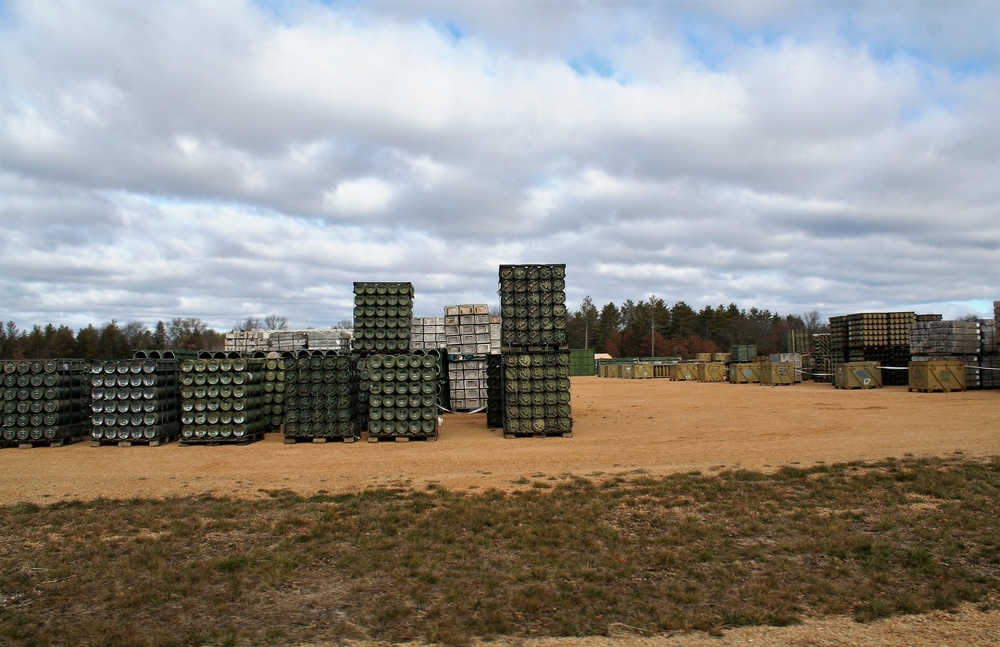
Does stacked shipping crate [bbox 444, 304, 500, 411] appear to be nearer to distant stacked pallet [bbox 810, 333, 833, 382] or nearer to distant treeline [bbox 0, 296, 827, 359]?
distant stacked pallet [bbox 810, 333, 833, 382]

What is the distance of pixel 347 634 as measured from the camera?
5.56 meters

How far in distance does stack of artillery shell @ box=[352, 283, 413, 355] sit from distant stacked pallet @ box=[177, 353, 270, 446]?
318 centimetres

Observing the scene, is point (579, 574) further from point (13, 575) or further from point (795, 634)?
point (13, 575)

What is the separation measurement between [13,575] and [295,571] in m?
2.73

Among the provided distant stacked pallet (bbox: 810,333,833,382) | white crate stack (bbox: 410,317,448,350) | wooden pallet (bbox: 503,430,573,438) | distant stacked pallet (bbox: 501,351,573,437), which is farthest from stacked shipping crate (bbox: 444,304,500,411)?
distant stacked pallet (bbox: 810,333,833,382)

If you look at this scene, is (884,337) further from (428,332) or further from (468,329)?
(428,332)

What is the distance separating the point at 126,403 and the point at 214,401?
2147mm

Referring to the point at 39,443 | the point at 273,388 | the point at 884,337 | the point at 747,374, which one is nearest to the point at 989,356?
the point at 884,337

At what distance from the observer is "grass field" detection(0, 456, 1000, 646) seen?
19.0ft

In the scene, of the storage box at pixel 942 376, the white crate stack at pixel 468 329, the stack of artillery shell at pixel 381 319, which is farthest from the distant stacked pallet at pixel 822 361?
the stack of artillery shell at pixel 381 319

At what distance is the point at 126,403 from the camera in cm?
1781

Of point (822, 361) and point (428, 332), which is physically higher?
point (428, 332)

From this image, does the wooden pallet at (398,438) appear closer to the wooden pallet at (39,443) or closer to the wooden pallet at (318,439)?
the wooden pallet at (318,439)

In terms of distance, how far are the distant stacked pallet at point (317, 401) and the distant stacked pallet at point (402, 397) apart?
2.24ft
